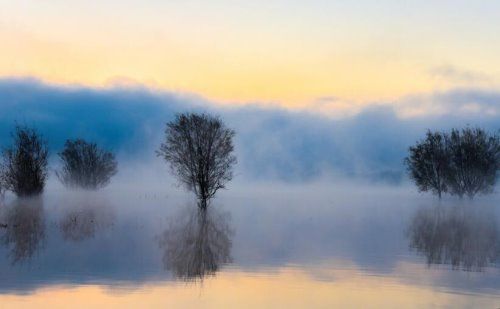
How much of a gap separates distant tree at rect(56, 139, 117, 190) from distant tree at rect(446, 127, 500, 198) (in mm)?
48619

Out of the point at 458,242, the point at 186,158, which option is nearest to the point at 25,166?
the point at 186,158

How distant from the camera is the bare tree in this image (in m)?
53.6

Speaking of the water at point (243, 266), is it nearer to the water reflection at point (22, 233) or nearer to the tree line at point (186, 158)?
the water reflection at point (22, 233)

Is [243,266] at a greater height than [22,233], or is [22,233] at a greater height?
[243,266]

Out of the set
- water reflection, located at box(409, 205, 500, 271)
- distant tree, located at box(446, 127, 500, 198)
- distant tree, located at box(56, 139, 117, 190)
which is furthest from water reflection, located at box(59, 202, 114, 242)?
distant tree, located at box(446, 127, 500, 198)

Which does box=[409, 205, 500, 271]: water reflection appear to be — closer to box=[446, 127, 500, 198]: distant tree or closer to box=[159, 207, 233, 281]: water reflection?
box=[159, 207, 233, 281]: water reflection

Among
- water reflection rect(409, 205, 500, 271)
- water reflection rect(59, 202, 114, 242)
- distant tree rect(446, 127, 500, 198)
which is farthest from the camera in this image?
distant tree rect(446, 127, 500, 198)

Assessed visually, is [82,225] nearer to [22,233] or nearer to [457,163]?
[22,233]

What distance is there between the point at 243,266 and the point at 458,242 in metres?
14.0

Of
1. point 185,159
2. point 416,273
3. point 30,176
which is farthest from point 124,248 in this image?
point 30,176

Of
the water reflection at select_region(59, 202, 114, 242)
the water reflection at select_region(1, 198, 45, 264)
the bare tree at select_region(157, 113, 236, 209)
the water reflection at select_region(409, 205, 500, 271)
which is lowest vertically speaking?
the water reflection at select_region(1, 198, 45, 264)

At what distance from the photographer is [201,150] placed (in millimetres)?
53688

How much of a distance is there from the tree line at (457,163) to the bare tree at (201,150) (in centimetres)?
4140

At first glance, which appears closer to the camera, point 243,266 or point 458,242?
point 243,266
